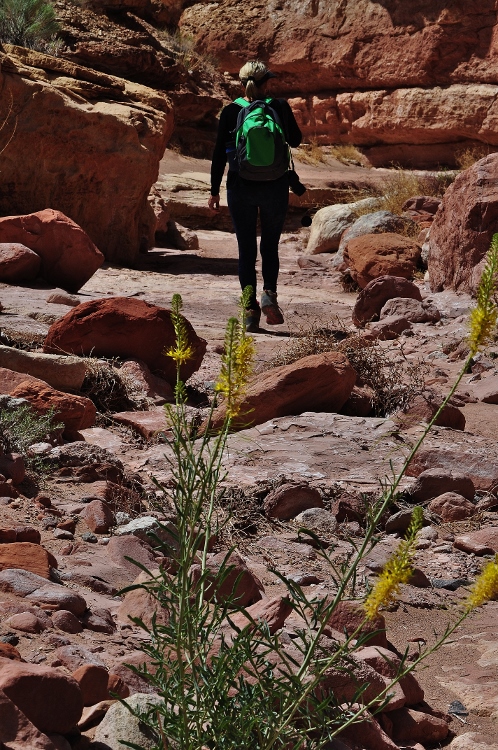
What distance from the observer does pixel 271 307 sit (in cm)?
750

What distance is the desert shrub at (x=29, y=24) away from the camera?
14086 mm

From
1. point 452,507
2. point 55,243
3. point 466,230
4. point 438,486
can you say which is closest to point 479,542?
point 452,507

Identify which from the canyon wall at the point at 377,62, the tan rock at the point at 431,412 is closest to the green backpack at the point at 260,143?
the tan rock at the point at 431,412

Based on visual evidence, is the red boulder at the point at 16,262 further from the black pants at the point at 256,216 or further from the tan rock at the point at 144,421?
the tan rock at the point at 144,421

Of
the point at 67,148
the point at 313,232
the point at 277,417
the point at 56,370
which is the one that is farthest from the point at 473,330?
the point at 313,232

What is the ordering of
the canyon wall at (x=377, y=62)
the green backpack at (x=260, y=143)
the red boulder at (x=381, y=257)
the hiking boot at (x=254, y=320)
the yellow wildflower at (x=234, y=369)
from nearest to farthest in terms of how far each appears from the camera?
the yellow wildflower at (x=234, y=369)
the green backpack at (x=260, y=143)
the hiking boot at (x=254, y=320)
the red boulder at (x=381, y=257)
the canyon wall at (x=377, y=62)

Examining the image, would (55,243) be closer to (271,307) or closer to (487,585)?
(271,307)

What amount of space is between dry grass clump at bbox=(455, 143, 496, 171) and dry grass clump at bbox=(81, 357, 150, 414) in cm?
1422

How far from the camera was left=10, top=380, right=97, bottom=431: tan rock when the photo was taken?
4.42m

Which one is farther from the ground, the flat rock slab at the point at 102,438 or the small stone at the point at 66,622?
the small stone at the point at 66,622

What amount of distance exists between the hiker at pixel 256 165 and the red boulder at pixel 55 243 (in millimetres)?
2022

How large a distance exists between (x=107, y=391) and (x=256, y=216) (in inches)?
96.4

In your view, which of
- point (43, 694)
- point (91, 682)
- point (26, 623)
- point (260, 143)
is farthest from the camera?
point (260, 143)

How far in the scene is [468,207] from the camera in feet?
30.3
